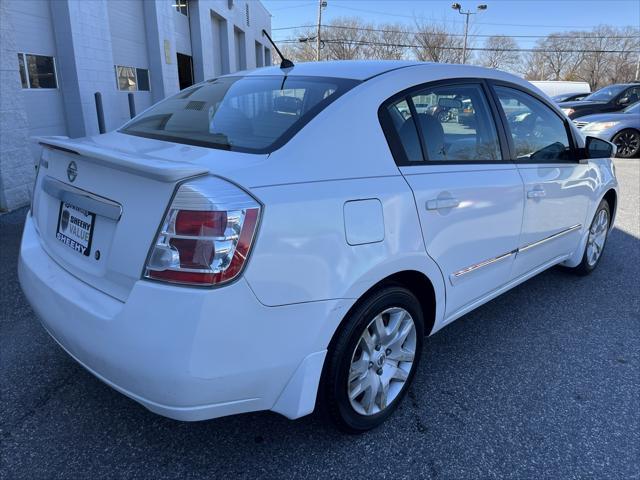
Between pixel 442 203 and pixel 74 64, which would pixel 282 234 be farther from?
pixel 74 64

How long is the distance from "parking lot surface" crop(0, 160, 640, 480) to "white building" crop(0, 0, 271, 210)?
3922mm

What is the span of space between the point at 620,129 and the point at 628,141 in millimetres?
455

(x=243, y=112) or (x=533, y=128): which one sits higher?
(x=243, y=112)

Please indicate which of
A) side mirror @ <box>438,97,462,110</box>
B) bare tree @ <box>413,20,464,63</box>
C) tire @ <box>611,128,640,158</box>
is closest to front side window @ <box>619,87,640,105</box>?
tire @ <box>611,128,640,158</box>

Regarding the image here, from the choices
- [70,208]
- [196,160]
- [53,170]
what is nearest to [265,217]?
[196,160]

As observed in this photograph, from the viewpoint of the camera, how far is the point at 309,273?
6.01 ft

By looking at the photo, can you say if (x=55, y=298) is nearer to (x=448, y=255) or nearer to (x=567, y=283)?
(x=448, y=255)

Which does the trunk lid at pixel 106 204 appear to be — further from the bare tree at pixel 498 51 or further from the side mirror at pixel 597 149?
the bare tree at pixel 498 51

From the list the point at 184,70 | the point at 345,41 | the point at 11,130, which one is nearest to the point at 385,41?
the point at 345,41

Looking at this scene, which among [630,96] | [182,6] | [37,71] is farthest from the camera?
[182,6]

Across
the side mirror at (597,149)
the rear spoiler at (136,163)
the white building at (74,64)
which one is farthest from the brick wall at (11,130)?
the side mirror at (597,149)

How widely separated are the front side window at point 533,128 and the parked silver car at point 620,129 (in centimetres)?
998

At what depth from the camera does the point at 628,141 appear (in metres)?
12.5

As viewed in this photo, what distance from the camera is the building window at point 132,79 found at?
10.8m
